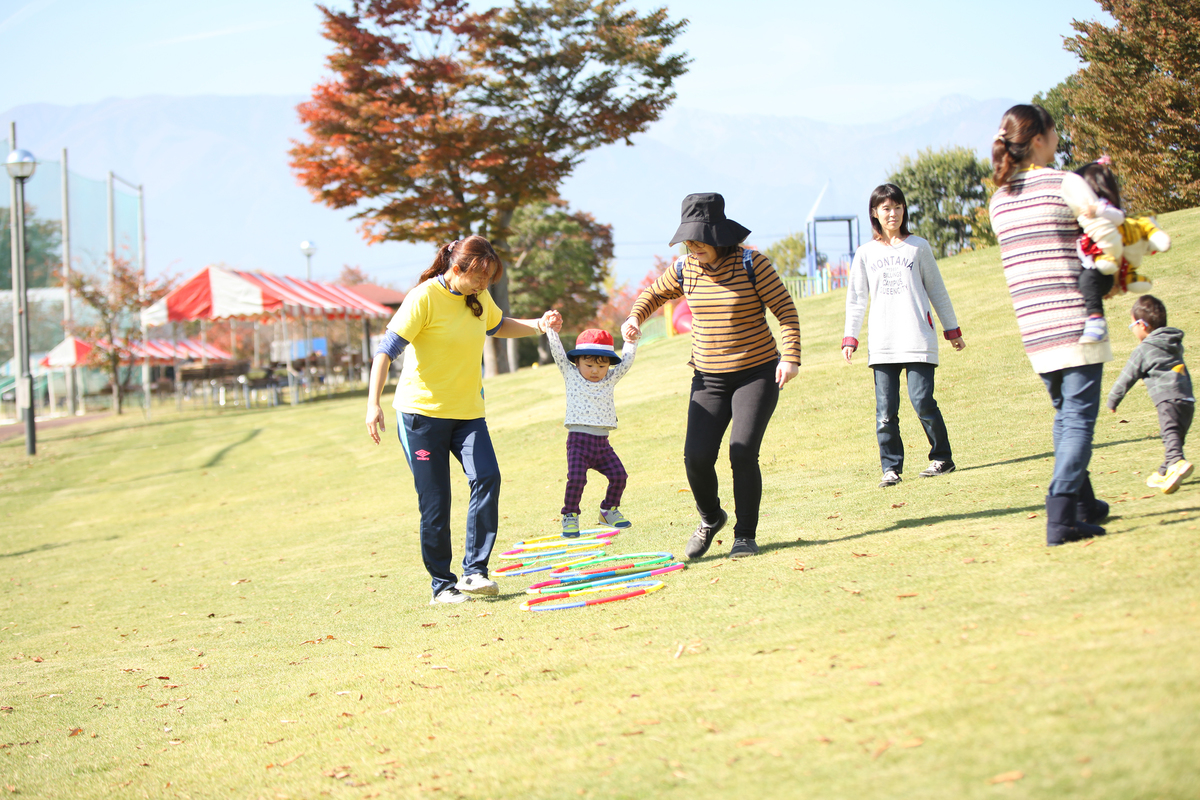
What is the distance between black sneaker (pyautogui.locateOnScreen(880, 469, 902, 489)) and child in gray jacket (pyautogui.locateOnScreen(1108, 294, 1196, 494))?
1770 millimetres

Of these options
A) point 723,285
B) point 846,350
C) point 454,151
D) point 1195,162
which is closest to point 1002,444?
point 846,350

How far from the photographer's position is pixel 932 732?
2.58 meters

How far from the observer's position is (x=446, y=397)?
5.33m

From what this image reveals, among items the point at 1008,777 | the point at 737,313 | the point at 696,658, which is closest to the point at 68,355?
the point at 737,313

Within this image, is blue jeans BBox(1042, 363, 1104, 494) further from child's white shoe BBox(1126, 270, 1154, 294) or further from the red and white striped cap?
the red and white striped cap

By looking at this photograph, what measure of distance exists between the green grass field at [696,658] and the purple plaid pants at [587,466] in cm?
42

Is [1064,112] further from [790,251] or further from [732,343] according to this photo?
[732,343]

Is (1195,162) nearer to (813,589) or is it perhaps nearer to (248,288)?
(813,589)

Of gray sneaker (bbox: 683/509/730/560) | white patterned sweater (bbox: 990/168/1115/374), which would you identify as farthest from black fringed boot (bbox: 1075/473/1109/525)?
gray sneaker (bbox: 683/509/730/560)

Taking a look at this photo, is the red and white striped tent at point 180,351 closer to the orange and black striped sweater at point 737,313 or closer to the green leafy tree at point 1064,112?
the green leafy tree at point 1064,112

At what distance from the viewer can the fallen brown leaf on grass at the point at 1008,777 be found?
7.39 ft

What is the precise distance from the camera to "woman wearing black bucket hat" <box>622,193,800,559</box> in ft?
16.6

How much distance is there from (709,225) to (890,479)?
9.75 ft

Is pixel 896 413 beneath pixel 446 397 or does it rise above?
beneath
